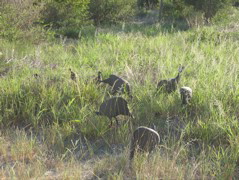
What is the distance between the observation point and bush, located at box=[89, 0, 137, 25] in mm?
11844

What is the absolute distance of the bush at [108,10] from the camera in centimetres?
1184

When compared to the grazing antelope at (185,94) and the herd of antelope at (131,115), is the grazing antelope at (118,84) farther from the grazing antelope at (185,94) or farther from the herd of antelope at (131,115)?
the grazing antelope at (185,94)

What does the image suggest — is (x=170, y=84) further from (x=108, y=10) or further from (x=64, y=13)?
(x=108, y=10)

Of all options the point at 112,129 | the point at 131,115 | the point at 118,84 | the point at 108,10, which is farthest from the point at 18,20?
the point at 108,10

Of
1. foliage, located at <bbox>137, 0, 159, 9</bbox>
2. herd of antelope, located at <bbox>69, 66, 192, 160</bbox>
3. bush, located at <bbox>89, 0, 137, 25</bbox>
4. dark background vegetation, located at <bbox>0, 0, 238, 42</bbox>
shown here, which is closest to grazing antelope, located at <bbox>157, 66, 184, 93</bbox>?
herd of antelope, located at <bbox>69, 66, 192, 160</bbox>

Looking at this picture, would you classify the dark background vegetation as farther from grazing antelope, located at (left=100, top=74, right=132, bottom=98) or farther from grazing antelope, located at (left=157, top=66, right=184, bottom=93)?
grazing antelope, located at (left=157, top=66, right=184, bottom=93)

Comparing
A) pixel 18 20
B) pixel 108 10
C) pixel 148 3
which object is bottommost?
pixel 18 20

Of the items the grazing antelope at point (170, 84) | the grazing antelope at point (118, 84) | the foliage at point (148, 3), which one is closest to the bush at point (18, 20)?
the grazing antelope at point (118, 84)

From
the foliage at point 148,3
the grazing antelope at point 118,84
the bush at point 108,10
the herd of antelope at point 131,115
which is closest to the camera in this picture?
the herd of antelope at point 131,115

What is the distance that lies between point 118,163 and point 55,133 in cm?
69

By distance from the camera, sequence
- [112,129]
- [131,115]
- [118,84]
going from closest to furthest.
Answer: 1. [131,115]
2. [112,129]
3. [118,84]

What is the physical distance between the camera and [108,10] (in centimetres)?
1202

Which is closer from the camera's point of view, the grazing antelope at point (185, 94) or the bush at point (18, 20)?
the grazing antelope at point (185, 94)

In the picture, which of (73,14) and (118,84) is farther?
(73,14)
